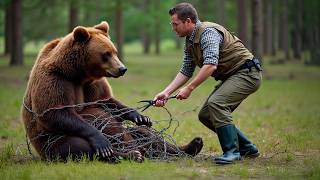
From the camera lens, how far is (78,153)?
7777mm

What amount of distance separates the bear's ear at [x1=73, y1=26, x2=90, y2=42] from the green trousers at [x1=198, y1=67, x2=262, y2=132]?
5.79ft

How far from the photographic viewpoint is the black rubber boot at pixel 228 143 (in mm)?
7754

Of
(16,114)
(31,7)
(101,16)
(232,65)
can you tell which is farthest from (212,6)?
(232,65)

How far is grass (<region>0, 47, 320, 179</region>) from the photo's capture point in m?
7.01

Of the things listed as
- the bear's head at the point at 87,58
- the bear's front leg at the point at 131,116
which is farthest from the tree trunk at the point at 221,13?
the bear's head at the point at 87,58

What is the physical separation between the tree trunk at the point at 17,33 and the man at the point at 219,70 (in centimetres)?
2369

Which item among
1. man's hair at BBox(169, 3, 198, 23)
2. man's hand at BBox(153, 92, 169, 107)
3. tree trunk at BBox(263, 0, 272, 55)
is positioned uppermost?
man's hair at BBox(169, 3, 198, 23)

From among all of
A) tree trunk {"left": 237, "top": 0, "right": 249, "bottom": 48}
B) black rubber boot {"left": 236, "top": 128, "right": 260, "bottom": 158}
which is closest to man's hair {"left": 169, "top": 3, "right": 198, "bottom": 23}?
black rubber boot {"left": 236, "top": 128, "right": 260, "bottom": 158}

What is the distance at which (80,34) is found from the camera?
25.4ft

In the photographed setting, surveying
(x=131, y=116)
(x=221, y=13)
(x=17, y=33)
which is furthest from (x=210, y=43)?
(x=221, y=13)

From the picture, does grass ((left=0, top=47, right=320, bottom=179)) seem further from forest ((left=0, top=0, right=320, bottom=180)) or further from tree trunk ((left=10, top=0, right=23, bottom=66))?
tree trunk ((left=10, top=0, right=23, bottom=66))

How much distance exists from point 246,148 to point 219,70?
122 cm

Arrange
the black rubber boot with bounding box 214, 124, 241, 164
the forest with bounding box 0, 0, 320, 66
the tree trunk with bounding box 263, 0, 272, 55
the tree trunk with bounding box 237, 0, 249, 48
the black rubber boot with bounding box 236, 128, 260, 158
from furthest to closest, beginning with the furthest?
the tree trunk with bounding box 263, 0, 272, 55
the forest with bounding box 0, 0, 320, 66
the tree trunk with bounding box 237, 0, 249, 48
the black rubber boot with bounding box 236, 128, 260, 158
the black rubber boot with bounding box 214, 124, 241, 164

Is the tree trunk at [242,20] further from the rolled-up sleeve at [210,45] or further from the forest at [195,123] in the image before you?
the rolled-up sleeve at [210,45]
